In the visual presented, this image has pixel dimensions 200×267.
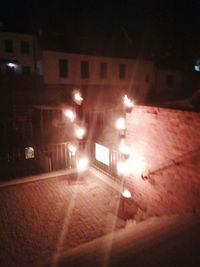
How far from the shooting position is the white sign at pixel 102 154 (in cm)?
1147

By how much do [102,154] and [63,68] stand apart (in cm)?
1443

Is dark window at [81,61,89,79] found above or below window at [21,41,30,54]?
below

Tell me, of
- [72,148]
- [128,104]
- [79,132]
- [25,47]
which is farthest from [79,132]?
[25,47]

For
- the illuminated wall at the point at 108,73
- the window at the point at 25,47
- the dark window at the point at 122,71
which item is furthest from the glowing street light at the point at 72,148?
the window at the point at 25,47

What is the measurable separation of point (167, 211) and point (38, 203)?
481 cm

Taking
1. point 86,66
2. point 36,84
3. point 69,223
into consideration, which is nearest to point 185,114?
point 69,223

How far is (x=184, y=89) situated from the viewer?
34188 mm

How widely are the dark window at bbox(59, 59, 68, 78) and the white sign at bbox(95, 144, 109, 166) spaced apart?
13.7 m

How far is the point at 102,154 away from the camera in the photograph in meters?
11.8

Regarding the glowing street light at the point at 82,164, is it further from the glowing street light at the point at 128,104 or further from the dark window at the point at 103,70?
the dark window at the point at 103,70

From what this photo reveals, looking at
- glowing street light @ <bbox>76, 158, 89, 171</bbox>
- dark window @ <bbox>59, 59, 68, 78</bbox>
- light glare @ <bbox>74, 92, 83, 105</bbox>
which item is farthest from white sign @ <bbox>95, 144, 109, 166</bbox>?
dark window @ <bbox>59, 59, 68, 78</bbox>

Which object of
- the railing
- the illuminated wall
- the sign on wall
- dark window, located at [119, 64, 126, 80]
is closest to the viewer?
the railing

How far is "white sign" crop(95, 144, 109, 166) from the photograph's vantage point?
11.5m

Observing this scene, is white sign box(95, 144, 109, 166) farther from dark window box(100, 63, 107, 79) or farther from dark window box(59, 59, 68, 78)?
dark window box(100, 63, 107, 79)
